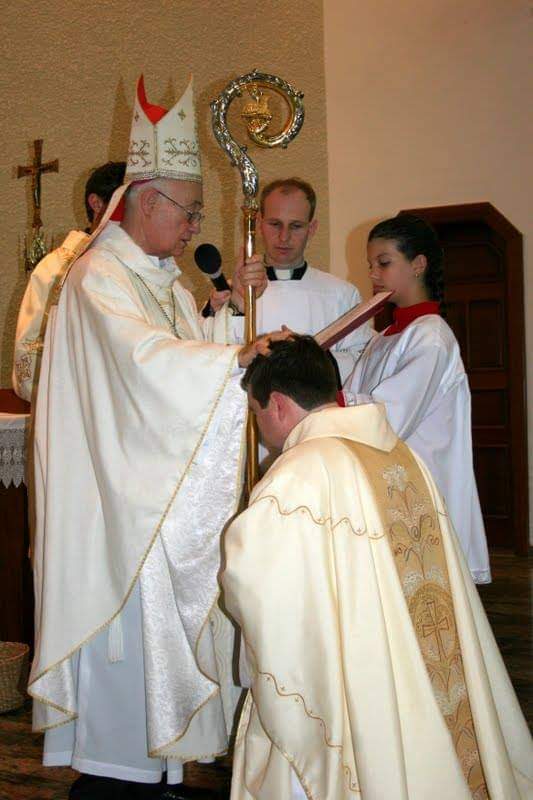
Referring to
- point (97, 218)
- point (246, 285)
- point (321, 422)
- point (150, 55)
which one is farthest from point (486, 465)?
point (321, 422)

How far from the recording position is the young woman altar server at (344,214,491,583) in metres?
3.68

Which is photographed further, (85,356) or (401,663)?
(85,356)

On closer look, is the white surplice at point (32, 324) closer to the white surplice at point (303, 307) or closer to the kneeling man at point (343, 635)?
the white surplice at point (303, 307)

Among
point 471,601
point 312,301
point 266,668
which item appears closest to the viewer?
point 266,668

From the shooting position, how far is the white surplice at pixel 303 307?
173 inches

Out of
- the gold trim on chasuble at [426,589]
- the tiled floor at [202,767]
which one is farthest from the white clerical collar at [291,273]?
the gold trim on chasuble at [426,589]

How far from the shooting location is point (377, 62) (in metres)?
7.72

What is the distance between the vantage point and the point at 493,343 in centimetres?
757

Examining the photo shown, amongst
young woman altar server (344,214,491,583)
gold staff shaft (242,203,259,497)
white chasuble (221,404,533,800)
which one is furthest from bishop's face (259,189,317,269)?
white chasuble (221,404,533,800)

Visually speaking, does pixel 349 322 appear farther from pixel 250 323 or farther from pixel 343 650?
pixel 343 650

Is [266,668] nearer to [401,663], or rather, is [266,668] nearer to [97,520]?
[401,663]

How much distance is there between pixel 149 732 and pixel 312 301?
2253 millimetres

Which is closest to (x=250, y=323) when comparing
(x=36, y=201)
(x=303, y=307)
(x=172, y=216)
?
(x=172, y=216)

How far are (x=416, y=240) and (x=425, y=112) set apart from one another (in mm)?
A: 4134
